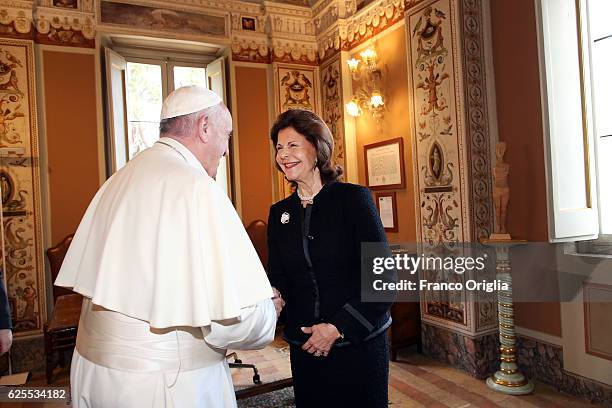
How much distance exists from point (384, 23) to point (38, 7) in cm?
388

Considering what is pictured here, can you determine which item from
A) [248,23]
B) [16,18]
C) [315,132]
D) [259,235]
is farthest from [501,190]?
[16,18]

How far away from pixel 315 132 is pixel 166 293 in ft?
3.06

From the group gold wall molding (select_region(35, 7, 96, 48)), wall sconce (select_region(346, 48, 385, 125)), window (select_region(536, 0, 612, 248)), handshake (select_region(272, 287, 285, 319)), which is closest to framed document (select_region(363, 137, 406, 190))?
wall sconce (select_region(346, 48, 385, 125))

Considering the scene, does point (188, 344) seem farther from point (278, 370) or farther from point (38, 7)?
point (38, 7)

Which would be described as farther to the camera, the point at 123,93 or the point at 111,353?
the point at 123,93

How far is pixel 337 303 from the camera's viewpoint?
5.74ft

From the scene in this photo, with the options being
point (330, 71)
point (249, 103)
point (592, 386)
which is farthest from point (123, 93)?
point (592, 386)

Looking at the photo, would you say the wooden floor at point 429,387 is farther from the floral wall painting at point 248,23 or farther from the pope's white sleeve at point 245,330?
the floral wall painting at point 248,23

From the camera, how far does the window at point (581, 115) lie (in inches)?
126

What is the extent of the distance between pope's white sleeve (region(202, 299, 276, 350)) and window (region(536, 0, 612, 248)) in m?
2.47

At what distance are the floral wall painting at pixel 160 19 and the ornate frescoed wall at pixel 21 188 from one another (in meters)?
1.03

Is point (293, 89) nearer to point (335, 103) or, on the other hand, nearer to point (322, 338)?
point (335, 103)

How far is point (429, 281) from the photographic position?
4.35m

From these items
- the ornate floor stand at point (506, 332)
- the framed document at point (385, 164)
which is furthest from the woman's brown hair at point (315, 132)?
the framed document at point (385, 164)
